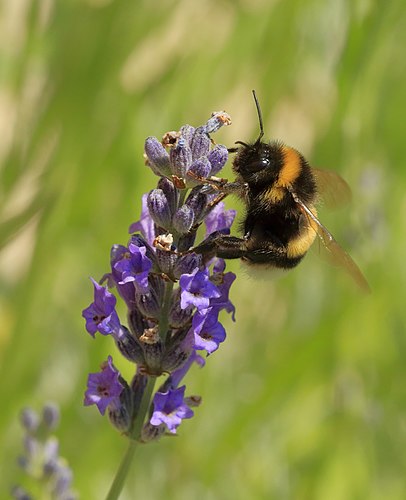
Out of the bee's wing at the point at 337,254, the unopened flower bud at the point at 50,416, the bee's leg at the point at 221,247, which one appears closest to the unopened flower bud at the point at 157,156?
the bee's leg at the point at 221,247

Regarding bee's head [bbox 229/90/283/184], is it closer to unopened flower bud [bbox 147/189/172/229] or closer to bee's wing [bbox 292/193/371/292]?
bee's wing [bbox 292/193/371/292]

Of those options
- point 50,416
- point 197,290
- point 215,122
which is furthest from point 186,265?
point 50,416

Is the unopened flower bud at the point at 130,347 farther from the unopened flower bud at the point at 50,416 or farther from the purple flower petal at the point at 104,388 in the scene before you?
the unopened flower bud at the point at 50,416

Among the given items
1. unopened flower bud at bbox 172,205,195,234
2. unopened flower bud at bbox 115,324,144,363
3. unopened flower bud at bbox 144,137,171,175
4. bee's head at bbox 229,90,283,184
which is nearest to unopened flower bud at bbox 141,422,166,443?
unopened flower bud at bbox 115,324,144,363

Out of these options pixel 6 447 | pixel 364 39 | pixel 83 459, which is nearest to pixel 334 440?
pixel 83 459

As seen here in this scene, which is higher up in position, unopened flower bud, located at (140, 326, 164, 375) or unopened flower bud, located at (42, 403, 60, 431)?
unopened flower bud, located at (140, 326, 164, 375)

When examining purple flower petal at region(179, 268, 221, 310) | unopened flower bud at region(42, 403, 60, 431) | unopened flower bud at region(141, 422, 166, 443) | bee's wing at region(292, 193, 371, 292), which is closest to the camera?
purple flower petal at region(179, 268, 221, 310)

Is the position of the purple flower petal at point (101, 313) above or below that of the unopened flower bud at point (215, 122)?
below

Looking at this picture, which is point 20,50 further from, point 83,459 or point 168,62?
point 83,459
